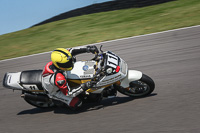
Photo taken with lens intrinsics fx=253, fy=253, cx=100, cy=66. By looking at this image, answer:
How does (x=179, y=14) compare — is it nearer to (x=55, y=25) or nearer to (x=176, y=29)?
(x=176, y=29)

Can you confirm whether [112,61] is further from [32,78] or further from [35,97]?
[35,97]

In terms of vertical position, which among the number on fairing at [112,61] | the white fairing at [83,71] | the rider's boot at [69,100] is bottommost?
the rider's boot at [69,100]

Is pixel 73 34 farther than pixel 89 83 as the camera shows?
Yes

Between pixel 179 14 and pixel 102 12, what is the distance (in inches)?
173

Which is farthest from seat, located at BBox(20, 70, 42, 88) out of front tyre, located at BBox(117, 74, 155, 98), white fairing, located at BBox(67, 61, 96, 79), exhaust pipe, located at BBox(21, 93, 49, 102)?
front tyre, located at BBox(117, 74, 155, 98)

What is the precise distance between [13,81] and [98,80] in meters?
1.75

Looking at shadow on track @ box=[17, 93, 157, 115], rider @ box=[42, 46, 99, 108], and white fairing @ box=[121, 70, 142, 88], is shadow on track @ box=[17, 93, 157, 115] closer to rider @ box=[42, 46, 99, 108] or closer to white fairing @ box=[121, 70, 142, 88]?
rider @ box=[42, 46, 99, 108]

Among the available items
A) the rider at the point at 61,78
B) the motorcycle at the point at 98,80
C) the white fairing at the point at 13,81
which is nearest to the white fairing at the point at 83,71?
the motorcycle at the point at 98,80

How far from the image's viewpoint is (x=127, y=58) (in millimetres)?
7473

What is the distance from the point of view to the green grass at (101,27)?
10234 millimetres

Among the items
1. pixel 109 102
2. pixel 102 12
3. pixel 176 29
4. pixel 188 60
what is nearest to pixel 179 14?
pixel 176 29

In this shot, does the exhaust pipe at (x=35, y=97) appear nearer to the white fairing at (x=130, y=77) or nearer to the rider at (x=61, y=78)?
the rider at (x=61, y=78)

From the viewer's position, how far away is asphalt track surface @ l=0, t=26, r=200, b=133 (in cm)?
418

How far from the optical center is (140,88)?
5000 millimetres
